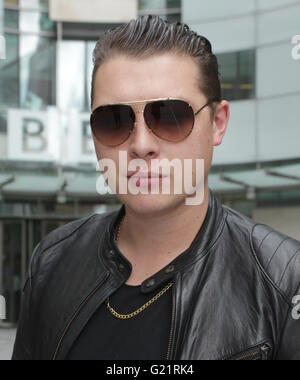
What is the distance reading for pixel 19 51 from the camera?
346 inches

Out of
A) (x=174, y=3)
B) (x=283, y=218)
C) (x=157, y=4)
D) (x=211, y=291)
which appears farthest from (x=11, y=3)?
(x=211, y=291)

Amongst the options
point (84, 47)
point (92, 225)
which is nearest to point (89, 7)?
point (84, 47)

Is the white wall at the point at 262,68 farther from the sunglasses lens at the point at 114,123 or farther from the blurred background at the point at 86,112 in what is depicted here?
the sunglasses lens at the point at 114,123

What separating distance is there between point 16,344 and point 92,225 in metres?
0.41

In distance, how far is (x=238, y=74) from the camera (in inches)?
331

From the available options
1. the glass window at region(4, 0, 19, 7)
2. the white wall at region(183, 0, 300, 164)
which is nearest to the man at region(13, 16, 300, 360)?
the white wall at region(183, 0, 300, 164)

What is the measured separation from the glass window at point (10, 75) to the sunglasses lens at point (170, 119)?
26.4 ft

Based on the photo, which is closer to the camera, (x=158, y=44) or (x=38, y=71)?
(x=158, y=44)

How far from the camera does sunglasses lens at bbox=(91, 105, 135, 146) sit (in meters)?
1.07

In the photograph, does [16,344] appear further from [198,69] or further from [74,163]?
[74,163]

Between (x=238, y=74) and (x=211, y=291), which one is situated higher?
(x=238, y=74)

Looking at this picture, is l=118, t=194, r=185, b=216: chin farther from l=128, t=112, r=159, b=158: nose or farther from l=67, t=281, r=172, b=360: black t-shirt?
l=67, t=281, r=172, b=360: black t-shirt

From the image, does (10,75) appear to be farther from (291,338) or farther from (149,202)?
(291,338)

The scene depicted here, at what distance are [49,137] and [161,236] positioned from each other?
7839 millimetres
